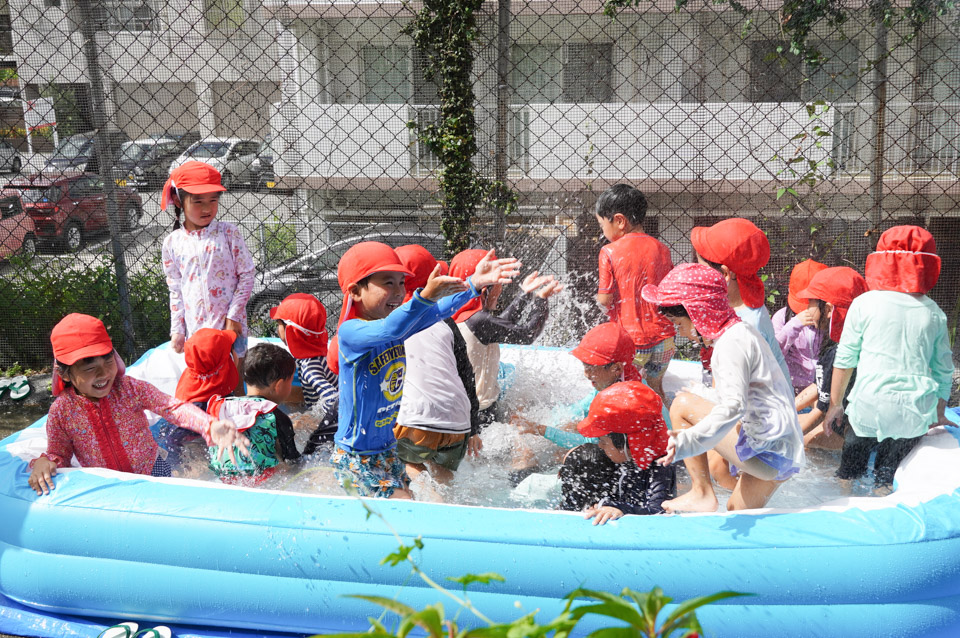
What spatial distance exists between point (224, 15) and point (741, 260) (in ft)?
12.2

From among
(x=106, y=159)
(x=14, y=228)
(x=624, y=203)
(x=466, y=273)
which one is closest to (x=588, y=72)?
(x=624, y=203)

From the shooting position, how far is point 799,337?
150 inches

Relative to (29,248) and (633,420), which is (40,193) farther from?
(633,420)

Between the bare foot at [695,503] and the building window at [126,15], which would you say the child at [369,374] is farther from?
the building window at [126,15]

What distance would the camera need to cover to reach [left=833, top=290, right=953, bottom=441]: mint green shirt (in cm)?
289

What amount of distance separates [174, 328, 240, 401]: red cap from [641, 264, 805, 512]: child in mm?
1926

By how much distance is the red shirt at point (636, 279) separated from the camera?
3.78 m

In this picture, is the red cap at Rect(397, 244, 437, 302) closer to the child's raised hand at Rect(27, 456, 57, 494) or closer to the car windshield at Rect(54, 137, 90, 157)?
the child's raised hand at Rect(27, 456, 57, 494)

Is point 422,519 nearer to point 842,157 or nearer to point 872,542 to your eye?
point 872,542

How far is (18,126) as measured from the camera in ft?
17.5

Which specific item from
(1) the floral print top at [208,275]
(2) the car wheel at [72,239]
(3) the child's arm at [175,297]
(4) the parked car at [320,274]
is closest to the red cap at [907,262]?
(1) the floral print top at [208,275]

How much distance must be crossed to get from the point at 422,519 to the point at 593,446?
739 millimetres

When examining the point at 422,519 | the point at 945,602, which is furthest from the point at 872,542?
the point at 422,519

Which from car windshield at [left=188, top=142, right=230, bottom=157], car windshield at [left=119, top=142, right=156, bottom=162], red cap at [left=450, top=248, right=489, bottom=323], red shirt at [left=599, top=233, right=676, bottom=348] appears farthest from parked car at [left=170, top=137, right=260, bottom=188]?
red shirt at [left=599, top=233, right=676, bottom=348]
